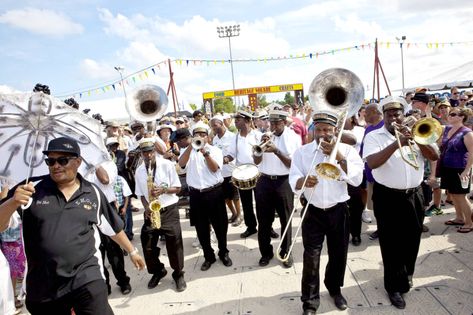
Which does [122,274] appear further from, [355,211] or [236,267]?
[355,211]

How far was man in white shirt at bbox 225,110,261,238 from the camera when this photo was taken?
5992mm

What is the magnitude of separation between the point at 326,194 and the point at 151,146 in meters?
2.40

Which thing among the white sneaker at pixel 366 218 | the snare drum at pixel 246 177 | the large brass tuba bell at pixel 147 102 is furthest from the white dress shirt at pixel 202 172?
the white sneaker at pixel 366 218

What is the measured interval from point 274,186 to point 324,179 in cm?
147

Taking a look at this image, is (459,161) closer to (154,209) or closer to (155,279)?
(154,209)

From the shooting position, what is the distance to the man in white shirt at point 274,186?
195 inches

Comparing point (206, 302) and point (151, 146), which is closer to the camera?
point (206, 302)

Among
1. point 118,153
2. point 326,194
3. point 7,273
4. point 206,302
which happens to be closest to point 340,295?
point 326,194

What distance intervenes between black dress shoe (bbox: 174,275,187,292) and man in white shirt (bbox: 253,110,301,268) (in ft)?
3.87

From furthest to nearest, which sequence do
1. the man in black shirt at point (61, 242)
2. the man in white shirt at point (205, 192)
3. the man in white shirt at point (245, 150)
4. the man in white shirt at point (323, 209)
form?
the man in white shirt at point (245, 150), the man in white shirt at point (205, 192), the man in white shirt at point (323, 209), the man in black shirt at point (61, 242)

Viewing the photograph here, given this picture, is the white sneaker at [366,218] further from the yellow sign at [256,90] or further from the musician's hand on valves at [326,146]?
the yellow sign at [256,90]

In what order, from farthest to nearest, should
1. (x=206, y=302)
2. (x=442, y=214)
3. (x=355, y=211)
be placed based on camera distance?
(x=442, y=214) → (x=355, y=211) → (x=206, y=302)

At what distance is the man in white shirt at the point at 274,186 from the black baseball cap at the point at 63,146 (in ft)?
8.56

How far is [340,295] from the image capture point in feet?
12.8
